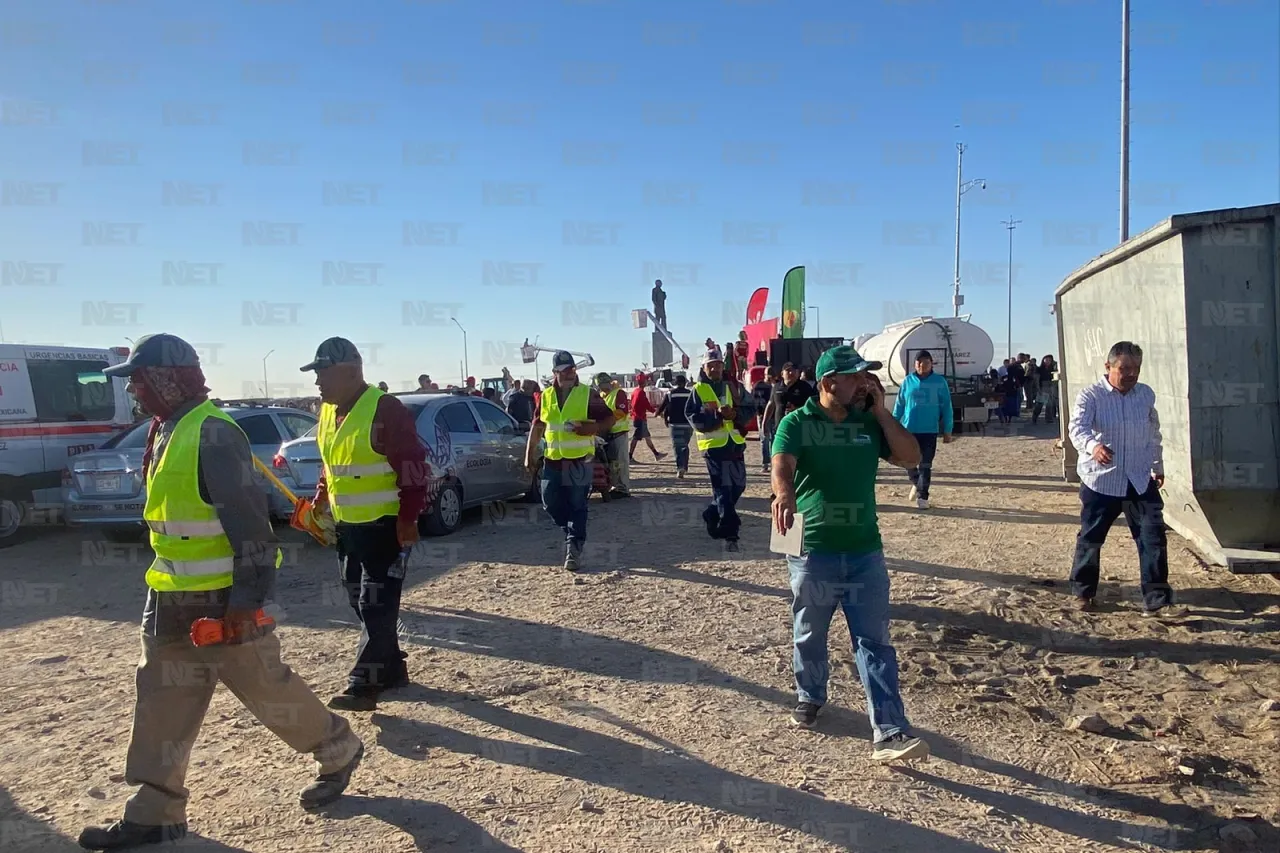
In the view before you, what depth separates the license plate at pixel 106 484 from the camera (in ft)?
27.3

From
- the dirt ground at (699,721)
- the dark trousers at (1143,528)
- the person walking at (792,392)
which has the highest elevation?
the person walking at (792,392)

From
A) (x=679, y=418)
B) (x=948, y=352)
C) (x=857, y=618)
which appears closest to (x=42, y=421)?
(x=679, y=418)

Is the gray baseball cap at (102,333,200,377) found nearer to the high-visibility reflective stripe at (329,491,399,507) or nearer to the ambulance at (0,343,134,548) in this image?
the high-visibility reflective stripe at (329,491,399,507)

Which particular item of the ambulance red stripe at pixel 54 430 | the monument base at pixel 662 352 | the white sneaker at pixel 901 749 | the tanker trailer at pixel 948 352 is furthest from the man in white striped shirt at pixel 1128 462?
the monument base at pixel 662 352

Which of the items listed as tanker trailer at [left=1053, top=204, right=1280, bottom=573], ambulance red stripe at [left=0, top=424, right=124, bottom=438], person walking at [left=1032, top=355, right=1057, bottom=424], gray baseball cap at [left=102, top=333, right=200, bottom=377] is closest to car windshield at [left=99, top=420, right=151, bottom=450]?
ambulance red stripe at [left=0, top=424, right=124, bottom=438]

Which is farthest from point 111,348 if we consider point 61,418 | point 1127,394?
point 1127,394

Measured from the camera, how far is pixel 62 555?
337 inches

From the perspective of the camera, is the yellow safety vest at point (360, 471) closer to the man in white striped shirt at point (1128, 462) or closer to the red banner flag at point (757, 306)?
the man in white striped shirt at point (1128, 462)

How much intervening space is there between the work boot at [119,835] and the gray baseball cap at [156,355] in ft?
5.41

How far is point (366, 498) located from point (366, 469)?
0.49 feet

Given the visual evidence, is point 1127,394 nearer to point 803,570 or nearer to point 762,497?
point 803,570

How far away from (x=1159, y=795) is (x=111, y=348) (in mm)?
11786

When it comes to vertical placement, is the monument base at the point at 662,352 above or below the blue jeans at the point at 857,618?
above

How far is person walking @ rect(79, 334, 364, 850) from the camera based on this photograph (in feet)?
9.63
